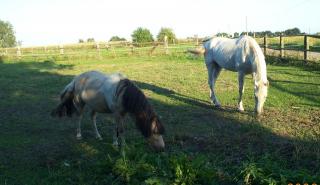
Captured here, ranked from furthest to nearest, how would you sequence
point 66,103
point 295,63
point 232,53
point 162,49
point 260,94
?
1. point 162,49
2. point 295,63
3. point 232,53
4. point 260,94
5. point 66,103

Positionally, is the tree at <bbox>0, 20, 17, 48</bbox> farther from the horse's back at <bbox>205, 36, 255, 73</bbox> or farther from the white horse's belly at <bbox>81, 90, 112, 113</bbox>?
the white horse's belly at <bbox>81, 90, 112, 113</bbox>

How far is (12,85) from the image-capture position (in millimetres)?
16297

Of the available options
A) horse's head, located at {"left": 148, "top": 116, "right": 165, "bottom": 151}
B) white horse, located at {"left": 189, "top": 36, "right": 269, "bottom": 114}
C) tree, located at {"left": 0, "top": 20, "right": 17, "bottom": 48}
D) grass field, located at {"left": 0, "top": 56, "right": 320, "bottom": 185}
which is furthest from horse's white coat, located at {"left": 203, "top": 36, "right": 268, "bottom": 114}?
tree, located at {"left": 0, "top": 20, "right": 17, "bottom": 48}

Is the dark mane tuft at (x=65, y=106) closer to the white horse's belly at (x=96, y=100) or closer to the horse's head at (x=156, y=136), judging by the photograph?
the white horse's belly at (x=96, y=100)

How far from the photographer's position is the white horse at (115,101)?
6176mm

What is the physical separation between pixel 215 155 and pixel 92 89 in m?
2.68

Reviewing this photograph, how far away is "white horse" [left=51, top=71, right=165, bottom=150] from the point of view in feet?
20.3

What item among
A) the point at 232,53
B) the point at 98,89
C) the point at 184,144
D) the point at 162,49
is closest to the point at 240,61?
the point at 232,53

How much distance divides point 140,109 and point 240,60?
460cm

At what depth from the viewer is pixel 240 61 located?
10.0m

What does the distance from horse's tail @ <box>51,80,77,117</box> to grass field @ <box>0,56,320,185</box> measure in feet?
1.61

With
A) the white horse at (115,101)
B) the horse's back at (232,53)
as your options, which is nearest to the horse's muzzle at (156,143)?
the white horse at (115,101)

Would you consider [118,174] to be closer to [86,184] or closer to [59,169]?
[86,184]

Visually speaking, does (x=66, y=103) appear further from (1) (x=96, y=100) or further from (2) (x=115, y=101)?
(2) (x=115, y=101)
